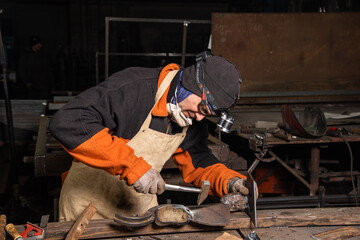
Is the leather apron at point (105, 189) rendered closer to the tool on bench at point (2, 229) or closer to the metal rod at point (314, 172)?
the tool on bench at point (2, 229)

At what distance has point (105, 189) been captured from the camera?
6.77 feet

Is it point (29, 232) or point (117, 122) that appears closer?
point (29, 232)

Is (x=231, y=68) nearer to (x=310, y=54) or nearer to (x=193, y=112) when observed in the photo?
(x=193, y=112)

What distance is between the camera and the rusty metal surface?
16.4 feet

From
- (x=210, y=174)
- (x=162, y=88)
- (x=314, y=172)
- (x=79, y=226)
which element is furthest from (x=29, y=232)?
(x=314, y=172)

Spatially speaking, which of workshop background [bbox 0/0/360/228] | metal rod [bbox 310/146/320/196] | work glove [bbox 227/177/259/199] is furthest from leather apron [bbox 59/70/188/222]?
metal rod [bbox 310/146/320/196]

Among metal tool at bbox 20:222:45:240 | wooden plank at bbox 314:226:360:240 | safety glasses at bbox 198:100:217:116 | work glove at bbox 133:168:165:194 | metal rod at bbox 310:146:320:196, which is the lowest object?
metal rod at bbox 310:146:320:196

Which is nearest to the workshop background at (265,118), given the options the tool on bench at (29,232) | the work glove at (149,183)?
the tool on bench at (29,232)

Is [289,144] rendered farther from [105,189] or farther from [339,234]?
[105,189]

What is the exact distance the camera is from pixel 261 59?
5.08 m

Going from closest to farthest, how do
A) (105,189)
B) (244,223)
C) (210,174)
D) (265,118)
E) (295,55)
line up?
(244,223)
(105,189)
(210,174)
(265,118)
(295,55)

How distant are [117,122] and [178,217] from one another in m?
0.56

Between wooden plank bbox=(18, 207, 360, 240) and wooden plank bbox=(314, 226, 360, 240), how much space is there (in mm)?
71

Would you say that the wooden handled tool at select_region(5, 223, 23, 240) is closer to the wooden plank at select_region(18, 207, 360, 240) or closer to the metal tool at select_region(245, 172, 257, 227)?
A: the wooden plank at select_region(18, 207, 360, 240)
